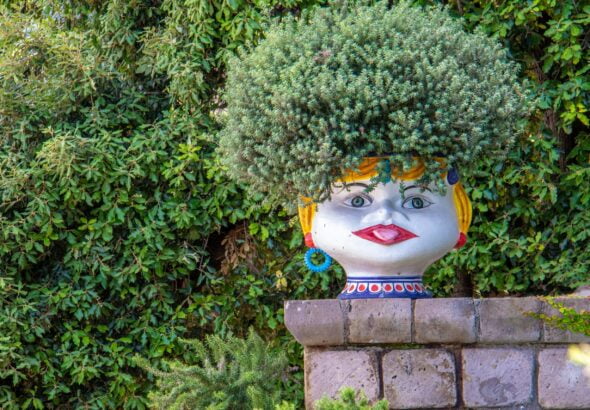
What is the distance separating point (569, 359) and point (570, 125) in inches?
72.8

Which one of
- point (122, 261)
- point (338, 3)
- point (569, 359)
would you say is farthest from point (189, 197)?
point (569, 359)

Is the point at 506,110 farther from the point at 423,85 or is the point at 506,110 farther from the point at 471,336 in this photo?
the point at 471,336

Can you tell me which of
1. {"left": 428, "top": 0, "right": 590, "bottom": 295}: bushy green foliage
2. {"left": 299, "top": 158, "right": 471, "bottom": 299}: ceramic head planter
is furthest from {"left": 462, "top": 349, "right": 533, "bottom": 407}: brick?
{"left": 428, "top": 0, "right": 590, "bottom": 295}: bushy green foliage

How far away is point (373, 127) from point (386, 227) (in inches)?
15.5

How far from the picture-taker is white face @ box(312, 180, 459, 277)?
3.95m

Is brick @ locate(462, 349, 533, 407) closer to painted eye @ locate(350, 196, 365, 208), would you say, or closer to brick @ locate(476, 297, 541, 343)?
brick @ locate(476, 297, 541, 343)

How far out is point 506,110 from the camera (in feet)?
12.6

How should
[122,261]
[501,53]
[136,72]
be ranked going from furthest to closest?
1. [136,72]
2. [122,261]
3. [501,53]

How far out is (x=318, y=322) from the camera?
12.6 feet

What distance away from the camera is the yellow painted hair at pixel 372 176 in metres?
3.90

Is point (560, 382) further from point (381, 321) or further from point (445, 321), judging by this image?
point (381, 321)

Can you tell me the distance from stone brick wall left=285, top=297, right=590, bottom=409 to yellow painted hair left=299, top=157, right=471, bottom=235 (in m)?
0.46

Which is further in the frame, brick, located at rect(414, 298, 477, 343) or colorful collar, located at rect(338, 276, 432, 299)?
colorful collar, located at rect(338, 276, 432, 299)

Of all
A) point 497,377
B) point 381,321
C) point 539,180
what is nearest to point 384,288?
point 381,321
